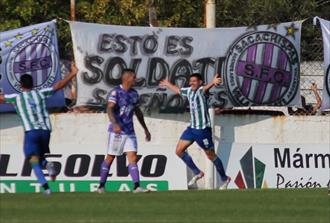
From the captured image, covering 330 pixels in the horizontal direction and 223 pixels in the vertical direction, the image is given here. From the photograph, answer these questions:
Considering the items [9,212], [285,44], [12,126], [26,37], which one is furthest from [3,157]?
[9,212]

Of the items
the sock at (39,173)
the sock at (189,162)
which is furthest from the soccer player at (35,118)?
the sock at (189,162)

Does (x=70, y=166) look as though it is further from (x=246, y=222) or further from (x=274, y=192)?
(x=246, y=222)

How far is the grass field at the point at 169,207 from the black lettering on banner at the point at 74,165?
4.43 metres

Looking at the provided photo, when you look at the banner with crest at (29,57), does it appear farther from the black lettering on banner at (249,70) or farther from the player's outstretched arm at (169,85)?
the black lettering on banner at (249,70)

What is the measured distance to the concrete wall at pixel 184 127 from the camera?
21.3 m

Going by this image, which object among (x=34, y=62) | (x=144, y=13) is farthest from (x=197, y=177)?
(x=144, y=13)

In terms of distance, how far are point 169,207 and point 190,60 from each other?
749cm

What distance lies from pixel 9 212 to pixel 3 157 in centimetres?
742

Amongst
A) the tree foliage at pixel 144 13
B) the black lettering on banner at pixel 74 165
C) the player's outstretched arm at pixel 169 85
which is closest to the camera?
the player's outstretched arm at pixel 169 85

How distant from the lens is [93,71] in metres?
21.0

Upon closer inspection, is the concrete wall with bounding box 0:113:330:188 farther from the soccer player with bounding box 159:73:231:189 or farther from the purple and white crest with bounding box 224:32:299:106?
the soccer player with bounding box 159:73:231:189

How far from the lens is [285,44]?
2169cm

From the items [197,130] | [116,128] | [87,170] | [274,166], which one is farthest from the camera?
[274,166]

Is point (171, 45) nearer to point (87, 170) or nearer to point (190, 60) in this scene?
point (190, 60)
